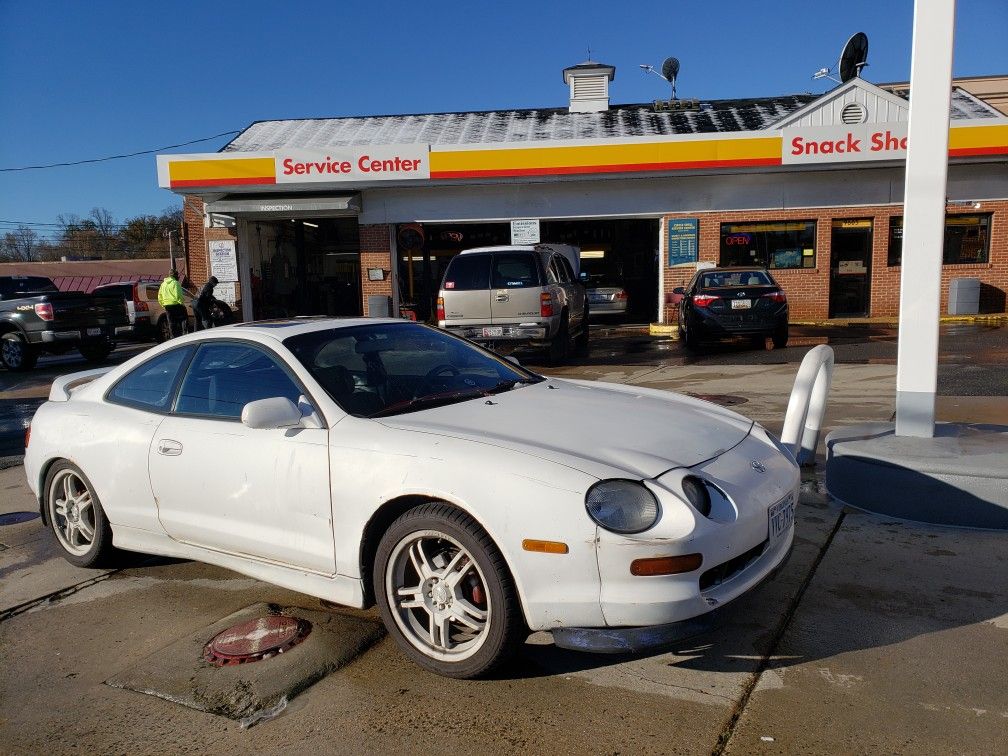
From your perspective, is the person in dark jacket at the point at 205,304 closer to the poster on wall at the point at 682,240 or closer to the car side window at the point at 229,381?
the poster on wall at the point at 682,240

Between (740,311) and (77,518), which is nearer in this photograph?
(77,518)

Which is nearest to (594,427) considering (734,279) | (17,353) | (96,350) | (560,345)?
(560,345)

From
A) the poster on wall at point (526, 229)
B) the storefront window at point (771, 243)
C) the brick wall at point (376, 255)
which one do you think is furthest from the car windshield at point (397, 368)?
the brick wall at point (376, 255)

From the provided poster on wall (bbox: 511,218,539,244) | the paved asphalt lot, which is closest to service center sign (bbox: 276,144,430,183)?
poster on wall (bbox: 511,218,539,244)

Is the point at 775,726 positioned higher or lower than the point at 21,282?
lower

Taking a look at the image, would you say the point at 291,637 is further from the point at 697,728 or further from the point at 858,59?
the point at 858,59

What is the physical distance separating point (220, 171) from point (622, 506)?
19.1 m

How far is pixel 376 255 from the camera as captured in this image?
70.2ft

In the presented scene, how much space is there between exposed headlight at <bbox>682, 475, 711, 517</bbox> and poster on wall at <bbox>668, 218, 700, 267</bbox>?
18.0 m

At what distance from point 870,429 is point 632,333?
13871 millimetres

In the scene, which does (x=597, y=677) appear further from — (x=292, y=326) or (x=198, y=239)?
(x=198, y=239)

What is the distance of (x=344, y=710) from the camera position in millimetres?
3057

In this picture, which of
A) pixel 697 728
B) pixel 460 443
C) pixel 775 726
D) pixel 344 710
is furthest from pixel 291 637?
pixel 775 726

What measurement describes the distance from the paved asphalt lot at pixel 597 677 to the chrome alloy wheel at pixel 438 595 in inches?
6.4
